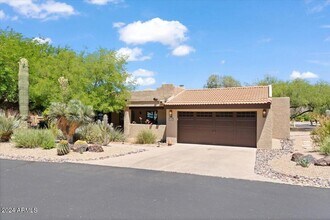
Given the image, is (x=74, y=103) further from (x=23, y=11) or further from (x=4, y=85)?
(x=4, y=85)

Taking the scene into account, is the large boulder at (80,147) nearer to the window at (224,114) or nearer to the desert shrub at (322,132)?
the window at (224,114)

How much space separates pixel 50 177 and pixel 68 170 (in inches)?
53.1

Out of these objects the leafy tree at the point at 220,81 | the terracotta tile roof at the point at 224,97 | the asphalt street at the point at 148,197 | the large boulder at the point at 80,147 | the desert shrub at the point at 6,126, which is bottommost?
the asphalt street at the point at 148,197

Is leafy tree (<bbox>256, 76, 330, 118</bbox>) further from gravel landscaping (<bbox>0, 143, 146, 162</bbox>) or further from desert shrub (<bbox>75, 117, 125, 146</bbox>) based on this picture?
gravel landscaping (<bbox>0, 143, 146, 162</bbox>)

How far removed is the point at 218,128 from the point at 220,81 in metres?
47.2

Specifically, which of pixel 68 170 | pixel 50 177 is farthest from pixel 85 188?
pixel 68 170

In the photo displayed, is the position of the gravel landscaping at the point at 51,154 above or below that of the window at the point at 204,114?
below

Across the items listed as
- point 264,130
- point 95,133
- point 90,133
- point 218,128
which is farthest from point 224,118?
point 90,133

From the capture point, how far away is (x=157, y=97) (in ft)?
88.7

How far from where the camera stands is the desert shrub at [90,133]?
758 inches

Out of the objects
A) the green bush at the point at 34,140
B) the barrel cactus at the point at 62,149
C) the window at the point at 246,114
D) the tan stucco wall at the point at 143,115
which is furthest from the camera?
the tan stucco wall at the point at 143,115

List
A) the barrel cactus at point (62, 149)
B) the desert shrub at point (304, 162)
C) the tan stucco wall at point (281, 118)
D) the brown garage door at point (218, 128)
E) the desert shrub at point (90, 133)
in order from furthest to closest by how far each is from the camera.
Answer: the tan stucco wall at point (281, 118) < the brown garage door at point (218, 128) < the desert shrub at point (90, 133) < the barrel cactus at point (62, 149) < the desert shrub at point (304, 162)

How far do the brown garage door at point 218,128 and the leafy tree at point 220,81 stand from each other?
145ft

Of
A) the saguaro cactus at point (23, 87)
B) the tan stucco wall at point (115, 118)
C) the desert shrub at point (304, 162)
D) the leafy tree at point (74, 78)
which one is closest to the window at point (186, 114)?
the leafy tree at point (74, 78)
